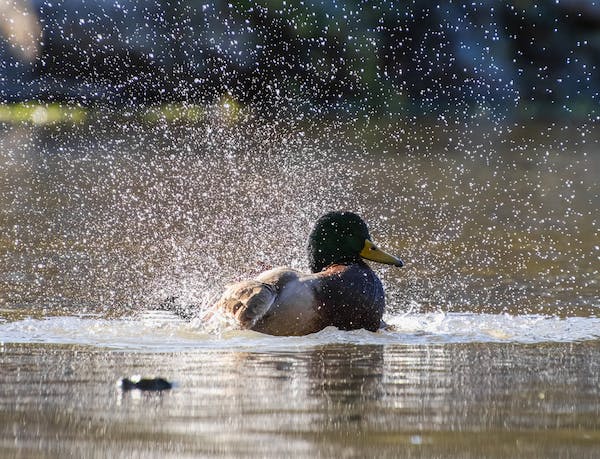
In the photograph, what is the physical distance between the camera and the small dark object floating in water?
4363mm

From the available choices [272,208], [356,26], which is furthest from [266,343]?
[356,26]

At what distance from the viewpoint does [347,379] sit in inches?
185

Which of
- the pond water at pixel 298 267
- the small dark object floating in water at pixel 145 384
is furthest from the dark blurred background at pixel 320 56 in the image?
the small dark object floating in water at pixel 145 384

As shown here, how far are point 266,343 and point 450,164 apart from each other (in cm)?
949

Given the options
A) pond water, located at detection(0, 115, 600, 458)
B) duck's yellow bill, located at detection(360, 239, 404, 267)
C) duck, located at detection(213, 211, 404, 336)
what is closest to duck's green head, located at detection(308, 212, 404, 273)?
duck's yellow bill, located at detection(360, 239, 404, 267)

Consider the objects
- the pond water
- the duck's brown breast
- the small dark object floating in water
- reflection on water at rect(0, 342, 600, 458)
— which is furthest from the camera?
the duck's brown breast

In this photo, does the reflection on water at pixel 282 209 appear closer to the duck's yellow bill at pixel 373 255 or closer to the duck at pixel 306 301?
the duck's yellow bill at pixel 373 255

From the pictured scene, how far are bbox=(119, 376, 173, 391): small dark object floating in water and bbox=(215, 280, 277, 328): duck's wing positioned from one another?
6.10 feet

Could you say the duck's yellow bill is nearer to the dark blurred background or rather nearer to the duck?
the duck

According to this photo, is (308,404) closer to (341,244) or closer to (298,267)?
(341,244)

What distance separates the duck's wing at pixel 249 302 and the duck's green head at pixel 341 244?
2.37 feet

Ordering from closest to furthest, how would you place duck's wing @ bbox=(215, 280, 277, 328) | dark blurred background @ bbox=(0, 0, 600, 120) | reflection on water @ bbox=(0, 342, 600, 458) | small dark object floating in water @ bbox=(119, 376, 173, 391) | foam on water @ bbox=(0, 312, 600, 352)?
reflection on water @ bbox=(0, 342, 600, 458) < small dark object floating in water @ bbox=(119, 376, 173, 391) < foam on water @ bbox=(0, 312, 600, 352) < duck's wing @ bbox=(215, 280, 277, 328) < dark blurred background @ bbox=(0, 0, 600, 120)

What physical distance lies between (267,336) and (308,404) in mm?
2124

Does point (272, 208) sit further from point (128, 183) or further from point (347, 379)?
point (347, 379)
